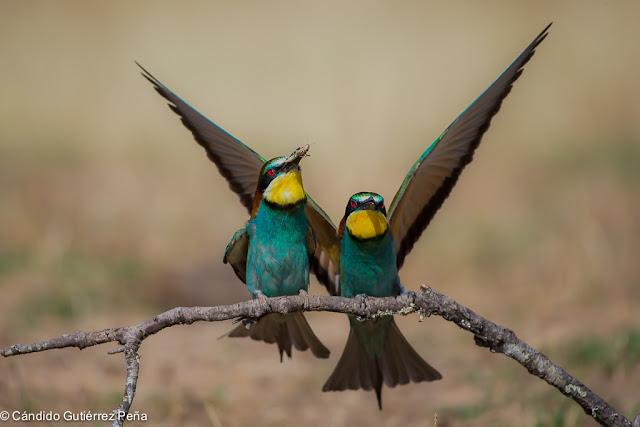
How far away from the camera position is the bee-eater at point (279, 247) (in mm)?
3146

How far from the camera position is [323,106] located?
878cm

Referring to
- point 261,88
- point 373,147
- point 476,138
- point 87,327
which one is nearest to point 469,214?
point 373,147

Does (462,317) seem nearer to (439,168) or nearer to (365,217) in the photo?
(365,217)

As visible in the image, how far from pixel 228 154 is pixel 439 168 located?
3.08 feet

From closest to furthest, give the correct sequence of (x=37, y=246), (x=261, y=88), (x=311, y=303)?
(x=311, y=303)
(x=37, y=246)
(x=261, y=88)

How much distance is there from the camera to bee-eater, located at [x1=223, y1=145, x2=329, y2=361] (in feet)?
10.3

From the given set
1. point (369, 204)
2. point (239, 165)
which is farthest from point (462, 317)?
point (239, 165)

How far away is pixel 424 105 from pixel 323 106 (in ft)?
4.14

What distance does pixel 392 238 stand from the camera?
11.3 feet

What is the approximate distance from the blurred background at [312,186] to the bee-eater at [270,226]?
0.58 m

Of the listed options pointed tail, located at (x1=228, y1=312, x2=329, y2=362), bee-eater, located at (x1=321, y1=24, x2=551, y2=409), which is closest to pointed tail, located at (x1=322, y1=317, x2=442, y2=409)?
bee-eater, located at (x1=321, y1=24, x2=551, y2=409)

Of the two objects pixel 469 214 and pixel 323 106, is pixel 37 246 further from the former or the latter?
pixel 469 214

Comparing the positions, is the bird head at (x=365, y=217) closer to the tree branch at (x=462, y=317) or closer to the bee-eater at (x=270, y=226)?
the bee-eater at (x=270, y=226)

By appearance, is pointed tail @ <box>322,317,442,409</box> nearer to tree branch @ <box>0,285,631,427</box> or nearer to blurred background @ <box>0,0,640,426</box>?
blurred background @ <box>0,0,640,426</box>
